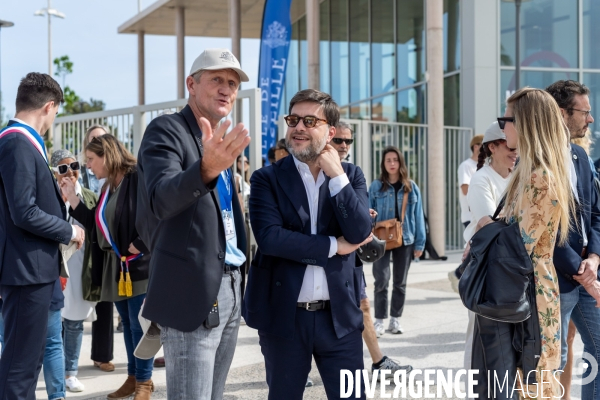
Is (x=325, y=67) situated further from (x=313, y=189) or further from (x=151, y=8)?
(x=313, y=189)

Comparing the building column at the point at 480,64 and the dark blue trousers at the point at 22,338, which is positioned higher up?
the building column at the point at 480,64

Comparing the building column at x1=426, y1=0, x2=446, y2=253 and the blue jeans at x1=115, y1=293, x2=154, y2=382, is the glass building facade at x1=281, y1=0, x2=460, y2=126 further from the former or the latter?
the blue jeans at x1=115, y1=293, x2=154, y2=382

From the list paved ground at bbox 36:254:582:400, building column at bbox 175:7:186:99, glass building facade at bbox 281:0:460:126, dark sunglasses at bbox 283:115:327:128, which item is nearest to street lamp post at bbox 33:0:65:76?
building column at bbox 175:7:186:99

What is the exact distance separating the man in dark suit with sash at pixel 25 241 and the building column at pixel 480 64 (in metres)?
12.3

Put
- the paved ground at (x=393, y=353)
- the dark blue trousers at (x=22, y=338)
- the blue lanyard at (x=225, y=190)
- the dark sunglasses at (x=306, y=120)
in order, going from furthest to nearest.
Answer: the paved ground at (x=393, y=353)
the dark blue trousers at (x=22, y=338)
the dark sunglasses at (x=306, y=120)
the blue lanyard at (x=225, y=190)

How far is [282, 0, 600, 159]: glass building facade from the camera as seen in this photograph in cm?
1522

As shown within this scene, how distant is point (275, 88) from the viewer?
14797mm

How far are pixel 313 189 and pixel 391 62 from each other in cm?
1523

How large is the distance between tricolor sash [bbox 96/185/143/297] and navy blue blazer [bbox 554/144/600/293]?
305cm

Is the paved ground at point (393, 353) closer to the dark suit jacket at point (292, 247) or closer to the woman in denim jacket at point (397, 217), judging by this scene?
the woman in denim jacket at point (397, 217)

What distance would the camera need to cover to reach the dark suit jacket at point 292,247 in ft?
10.3

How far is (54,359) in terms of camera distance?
4406 mm

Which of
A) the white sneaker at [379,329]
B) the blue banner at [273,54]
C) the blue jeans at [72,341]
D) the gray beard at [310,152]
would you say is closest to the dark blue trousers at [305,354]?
the gray beard at [310,152]

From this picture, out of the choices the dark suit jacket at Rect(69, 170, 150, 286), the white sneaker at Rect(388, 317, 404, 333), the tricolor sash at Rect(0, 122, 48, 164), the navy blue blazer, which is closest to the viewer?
the navy blue blazer
